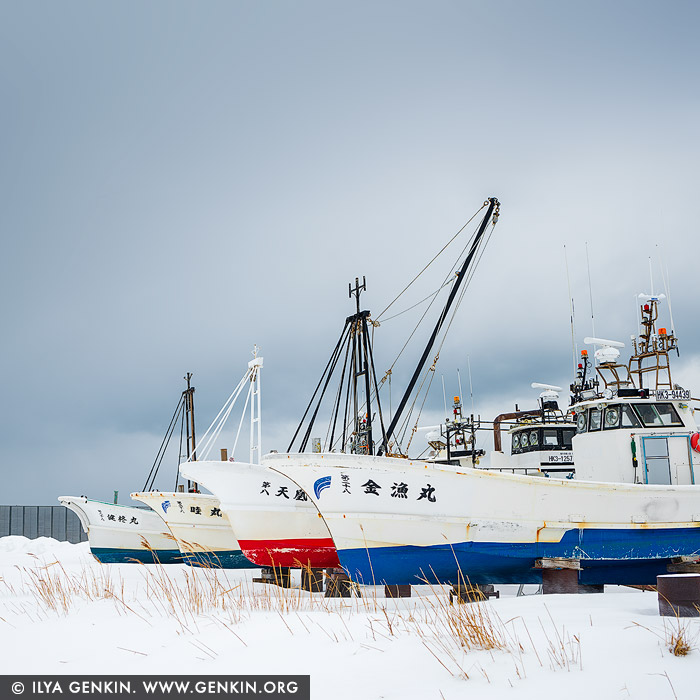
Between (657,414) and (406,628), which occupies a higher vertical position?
(657,414)

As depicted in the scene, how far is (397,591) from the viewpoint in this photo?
1252 cm

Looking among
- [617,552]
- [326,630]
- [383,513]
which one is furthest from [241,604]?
[617,552]

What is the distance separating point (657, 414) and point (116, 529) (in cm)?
1556

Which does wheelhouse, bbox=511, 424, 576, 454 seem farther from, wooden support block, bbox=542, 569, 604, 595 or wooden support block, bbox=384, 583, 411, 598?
wooden support block, bbox=384, 583, 411, 598

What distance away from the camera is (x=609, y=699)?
4.98 metres

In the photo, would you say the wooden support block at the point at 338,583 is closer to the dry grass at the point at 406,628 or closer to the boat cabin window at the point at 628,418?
the dry grass at the point at 406,628

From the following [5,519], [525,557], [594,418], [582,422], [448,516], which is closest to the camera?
[448,516]

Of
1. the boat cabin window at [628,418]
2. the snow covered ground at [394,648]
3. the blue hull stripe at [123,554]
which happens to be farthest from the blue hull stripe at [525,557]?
the blue hull stripe at [123,554]

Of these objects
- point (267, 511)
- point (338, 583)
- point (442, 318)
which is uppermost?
point (442, 318)

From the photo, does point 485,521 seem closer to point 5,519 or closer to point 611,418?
point 611,418

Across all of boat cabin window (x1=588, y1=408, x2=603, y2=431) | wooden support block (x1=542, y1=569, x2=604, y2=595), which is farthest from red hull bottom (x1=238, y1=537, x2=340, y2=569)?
boat cabin window (x1=588, y1=408, x2=603, y2=431)

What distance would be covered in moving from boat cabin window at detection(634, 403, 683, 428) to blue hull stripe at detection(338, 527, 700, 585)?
2.43 meters

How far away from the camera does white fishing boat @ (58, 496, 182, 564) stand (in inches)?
850

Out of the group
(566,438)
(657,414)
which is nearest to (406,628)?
(657,414)
